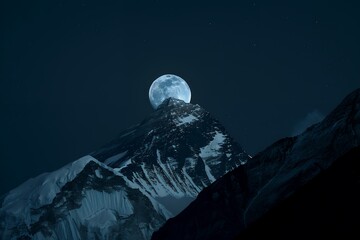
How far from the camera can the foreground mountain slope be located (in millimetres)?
20844

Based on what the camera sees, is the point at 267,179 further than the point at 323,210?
Yes

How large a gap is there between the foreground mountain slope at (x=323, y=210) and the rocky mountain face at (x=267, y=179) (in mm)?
3776

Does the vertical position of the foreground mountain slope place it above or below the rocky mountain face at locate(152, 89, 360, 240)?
below

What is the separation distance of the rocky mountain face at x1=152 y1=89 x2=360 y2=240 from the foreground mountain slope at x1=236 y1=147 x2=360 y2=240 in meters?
3.78

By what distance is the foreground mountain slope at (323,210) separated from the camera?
20844 millimetres

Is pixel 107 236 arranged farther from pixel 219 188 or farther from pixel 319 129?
pixel 319 129

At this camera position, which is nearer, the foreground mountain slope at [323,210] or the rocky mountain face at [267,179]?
the foreground mountain slope at [323,210]

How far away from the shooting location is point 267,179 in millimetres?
61500

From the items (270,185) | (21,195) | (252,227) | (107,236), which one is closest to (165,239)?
(270,185)

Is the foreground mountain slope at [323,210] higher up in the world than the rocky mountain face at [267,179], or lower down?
lower down

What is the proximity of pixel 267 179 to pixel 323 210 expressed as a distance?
39.1 meters

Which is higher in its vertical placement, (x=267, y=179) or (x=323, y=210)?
(x=267, y=179)

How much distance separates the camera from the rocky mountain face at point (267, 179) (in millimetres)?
41188

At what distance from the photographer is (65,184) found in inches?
7835
